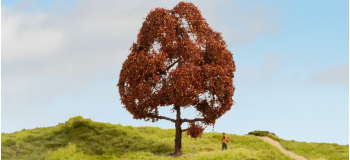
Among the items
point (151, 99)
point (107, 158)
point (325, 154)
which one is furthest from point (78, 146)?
point (325, 154)

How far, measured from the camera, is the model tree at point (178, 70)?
59.6 feet

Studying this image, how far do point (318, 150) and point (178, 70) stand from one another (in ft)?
50.3

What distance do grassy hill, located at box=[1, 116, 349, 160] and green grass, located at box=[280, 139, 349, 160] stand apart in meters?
0.55

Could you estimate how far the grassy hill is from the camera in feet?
64.7

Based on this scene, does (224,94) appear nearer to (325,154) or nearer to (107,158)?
(107,158)

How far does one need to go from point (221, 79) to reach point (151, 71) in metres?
4.00

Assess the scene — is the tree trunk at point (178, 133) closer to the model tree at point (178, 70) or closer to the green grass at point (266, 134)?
the model tree at point (178, 70)

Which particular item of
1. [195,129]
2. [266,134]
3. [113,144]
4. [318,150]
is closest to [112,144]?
[113,144]

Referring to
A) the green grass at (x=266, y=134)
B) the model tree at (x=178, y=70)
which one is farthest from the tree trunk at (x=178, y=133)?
the green grass at (x=266, y=134)

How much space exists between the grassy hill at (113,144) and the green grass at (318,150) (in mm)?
547

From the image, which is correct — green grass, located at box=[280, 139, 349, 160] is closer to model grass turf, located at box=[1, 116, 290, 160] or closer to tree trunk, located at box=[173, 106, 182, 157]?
model grass turf, located at box=[1, 116, 290, 160]

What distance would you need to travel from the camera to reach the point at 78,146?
70.9ft

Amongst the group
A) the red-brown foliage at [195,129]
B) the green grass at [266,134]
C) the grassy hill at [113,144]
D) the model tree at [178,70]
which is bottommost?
the grassy hill at [113,144]

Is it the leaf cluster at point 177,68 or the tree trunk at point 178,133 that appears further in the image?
the tree trunk at point 178,133
